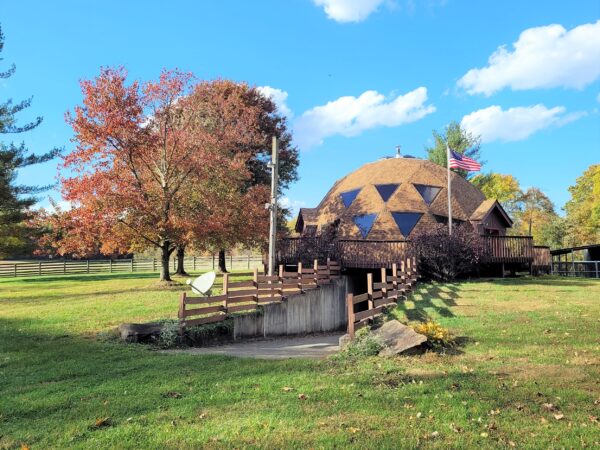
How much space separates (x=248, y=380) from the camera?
6465mm

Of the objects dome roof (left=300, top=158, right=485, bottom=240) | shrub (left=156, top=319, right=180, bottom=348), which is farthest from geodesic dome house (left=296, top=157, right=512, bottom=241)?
shrub (left=156, top=319, right=180, bottom=348)

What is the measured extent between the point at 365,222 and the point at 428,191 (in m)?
5.07

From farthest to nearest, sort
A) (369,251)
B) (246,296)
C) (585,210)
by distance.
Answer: (585,210), (369,251), (246,296)

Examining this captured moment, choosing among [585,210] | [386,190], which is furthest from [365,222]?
[585,210]

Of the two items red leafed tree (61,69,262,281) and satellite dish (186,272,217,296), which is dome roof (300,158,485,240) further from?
satellite dish (186,272,217,296)

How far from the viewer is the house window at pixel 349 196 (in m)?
30.9

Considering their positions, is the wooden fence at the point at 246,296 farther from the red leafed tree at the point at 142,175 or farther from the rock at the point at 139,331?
the red leafed tree at the point at 142,175

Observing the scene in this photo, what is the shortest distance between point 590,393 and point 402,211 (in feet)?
75.8

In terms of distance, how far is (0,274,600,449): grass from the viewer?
430cm

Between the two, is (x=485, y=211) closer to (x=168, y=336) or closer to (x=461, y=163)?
(x=461, y=163)

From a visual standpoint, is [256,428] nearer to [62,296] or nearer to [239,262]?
[62,296]

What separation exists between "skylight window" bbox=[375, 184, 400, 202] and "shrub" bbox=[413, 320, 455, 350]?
2142 cm

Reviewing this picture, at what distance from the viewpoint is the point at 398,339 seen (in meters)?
8.00

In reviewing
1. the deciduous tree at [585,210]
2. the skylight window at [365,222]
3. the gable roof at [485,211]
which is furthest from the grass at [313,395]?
the deciduous tree at [585,210]
